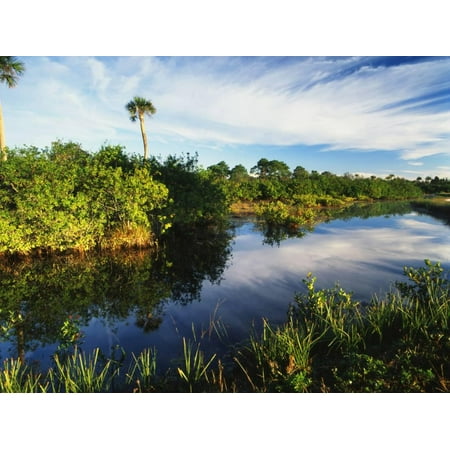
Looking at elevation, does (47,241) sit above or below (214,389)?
above

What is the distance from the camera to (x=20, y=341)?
583cm

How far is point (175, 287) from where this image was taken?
9.18m

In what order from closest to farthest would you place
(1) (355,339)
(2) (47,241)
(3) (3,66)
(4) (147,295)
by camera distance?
(1) (355,339) < (4) (147,295) < (2) (47,241) < (3) (3,66)

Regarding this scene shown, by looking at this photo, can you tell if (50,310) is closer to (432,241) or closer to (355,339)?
(355,339)

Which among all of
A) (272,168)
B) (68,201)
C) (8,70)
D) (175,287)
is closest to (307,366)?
(175,287)

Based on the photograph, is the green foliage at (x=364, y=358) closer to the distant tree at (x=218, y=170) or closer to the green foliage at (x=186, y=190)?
the green foliage at (x=186, y=190)

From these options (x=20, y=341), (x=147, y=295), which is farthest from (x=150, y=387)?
(x=147, y=295)

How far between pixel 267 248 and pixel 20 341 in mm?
11006

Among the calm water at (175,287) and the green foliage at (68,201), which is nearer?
the calm water at (175,287)

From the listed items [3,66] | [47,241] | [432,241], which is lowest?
[432,241]

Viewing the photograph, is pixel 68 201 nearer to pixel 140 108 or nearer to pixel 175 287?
pixel 175 287

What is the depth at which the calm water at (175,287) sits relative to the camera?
6.09m

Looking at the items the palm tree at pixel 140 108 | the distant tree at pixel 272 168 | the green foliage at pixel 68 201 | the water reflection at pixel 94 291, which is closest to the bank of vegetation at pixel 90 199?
the green foliage at pixel 68 201
